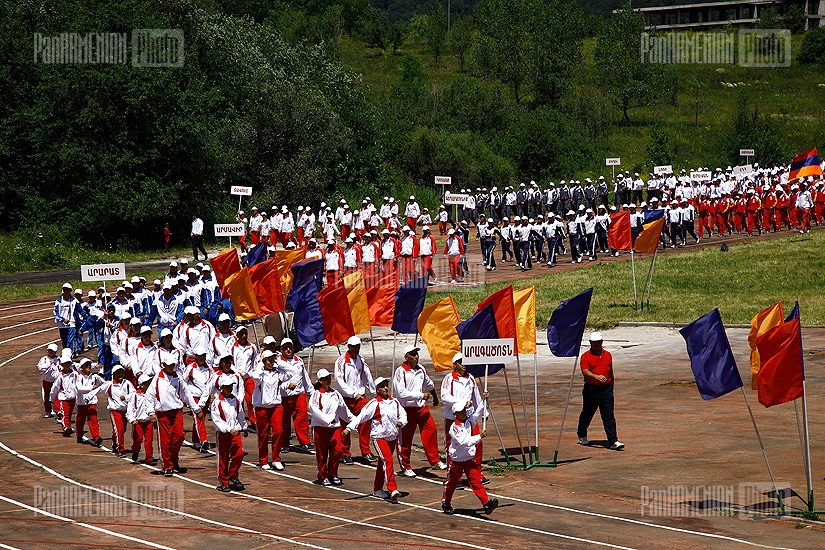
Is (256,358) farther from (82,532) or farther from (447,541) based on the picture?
(447,541)

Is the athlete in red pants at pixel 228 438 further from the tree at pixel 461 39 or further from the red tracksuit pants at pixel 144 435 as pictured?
the tree at pixel 461 39

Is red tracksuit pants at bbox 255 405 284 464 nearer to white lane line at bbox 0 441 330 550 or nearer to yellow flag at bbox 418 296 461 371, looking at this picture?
white lane line at bbox 0 441 330 550

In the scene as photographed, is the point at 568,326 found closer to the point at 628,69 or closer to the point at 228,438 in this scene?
the point at 228,438

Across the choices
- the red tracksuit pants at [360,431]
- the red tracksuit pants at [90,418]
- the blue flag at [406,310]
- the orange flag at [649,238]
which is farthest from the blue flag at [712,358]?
the orange flag at [649,238]

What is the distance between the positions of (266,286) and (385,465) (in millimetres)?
9577

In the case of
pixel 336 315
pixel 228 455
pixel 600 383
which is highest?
pixel 336 315

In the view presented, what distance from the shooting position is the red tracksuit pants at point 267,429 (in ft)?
57.5

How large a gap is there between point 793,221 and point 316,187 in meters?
25.3

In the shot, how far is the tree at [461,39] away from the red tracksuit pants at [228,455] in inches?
3775

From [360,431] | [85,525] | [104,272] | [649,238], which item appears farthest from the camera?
[649,238]

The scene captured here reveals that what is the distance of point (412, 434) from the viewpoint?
17109mm

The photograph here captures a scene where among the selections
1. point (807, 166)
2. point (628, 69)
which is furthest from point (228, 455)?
point (628, 69)

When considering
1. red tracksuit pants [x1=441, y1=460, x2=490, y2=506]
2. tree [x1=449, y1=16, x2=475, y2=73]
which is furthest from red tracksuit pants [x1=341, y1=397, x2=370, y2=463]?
→ tree [x1=449, y1=16, x2=475, y2=73]

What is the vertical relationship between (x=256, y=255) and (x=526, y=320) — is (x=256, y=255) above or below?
above
